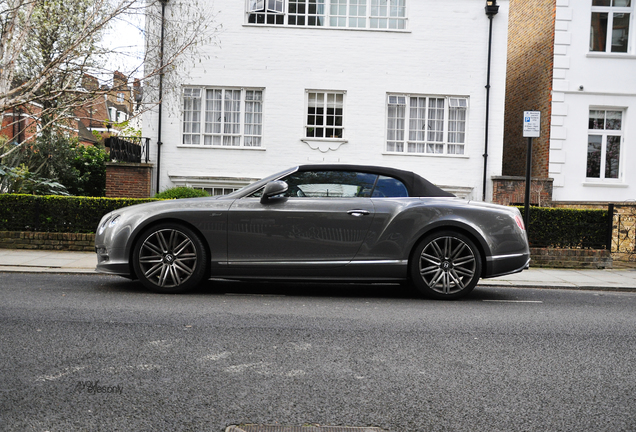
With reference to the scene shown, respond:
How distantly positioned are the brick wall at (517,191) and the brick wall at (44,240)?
34.7 ft

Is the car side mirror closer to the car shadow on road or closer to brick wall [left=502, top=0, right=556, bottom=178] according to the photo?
the car shadow on road

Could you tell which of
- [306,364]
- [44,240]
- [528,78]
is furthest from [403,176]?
[528,78]

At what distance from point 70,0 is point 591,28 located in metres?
14.0

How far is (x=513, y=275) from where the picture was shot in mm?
10164

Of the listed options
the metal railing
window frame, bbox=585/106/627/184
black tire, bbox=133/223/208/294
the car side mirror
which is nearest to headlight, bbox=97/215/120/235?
black tire, bbox=133/223/208/294

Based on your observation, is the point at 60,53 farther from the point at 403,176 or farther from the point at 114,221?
the point at 403,176

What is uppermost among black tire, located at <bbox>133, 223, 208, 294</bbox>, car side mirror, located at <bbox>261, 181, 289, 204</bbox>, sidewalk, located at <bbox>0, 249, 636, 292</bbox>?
car side mirror, located at <bbox>261, 181, 289, 204</bbox>

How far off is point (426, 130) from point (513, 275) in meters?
7.57

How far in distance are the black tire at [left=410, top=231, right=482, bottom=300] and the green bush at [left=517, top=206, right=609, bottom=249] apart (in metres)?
5.01

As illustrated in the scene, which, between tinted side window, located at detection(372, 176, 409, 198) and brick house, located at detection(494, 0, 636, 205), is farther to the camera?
Answer: brick house, located at detection(494, 0, 636, 205)

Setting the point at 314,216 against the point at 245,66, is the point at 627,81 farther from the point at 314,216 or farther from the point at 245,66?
the point at 314,216

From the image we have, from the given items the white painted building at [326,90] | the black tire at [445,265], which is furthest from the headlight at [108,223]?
the white painted building at [326,90]

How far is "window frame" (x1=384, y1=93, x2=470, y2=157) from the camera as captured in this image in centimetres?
1677

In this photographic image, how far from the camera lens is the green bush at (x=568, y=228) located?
1148 centimetres
